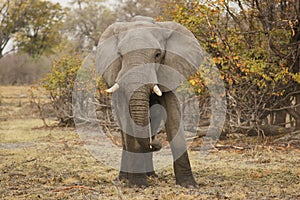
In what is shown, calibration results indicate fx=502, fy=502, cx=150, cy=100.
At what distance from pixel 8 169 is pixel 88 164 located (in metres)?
1.45

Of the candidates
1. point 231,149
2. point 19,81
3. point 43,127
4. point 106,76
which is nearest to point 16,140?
point 43,127

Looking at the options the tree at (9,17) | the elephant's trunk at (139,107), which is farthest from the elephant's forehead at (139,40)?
the tree at (9,17)

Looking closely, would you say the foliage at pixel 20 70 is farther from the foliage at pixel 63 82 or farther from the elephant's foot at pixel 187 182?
the elephant's foot at pixel 187 182

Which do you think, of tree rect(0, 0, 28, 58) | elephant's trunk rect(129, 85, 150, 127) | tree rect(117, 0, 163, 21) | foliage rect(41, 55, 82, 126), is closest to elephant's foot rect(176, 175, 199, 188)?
elephant's trunk rect(129, 85, 150, 127)

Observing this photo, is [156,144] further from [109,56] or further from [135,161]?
[109,56]

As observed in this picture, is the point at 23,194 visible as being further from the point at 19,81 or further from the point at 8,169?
the point at 19,81

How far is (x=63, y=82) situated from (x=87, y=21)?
2603 cm

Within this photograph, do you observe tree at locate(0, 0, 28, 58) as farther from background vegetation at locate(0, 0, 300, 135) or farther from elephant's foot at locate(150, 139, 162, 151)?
elephant's foot at locate(150, 139, 162, 151)

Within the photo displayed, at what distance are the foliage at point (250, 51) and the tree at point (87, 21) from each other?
2953 centimetres

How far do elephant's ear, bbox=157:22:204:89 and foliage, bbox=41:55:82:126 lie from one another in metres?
10.2

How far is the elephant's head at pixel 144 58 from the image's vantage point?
613cm

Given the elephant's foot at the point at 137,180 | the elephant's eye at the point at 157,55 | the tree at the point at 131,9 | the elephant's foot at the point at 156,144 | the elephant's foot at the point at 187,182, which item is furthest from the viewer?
the tree at the point at 131,9

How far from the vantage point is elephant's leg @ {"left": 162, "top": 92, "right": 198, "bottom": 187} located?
673cm

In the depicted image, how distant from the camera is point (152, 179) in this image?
7.41 metres
